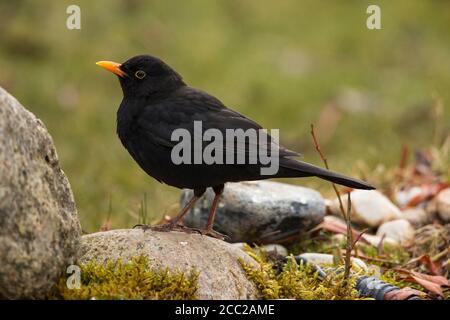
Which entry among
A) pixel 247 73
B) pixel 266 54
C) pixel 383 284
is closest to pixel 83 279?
pixel 383 284

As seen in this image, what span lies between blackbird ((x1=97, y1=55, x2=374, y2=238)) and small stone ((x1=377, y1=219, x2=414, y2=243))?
5.27 ft

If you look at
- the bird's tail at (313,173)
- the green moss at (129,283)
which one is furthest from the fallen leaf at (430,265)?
the green moss at (129,283)

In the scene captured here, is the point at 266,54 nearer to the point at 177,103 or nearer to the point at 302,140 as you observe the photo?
the point at 302,140

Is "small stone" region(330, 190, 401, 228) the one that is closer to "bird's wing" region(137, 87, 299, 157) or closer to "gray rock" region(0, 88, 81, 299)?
"bird's wing" region(137, 87, 299, 157)

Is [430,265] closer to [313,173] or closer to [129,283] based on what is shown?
[313,173]

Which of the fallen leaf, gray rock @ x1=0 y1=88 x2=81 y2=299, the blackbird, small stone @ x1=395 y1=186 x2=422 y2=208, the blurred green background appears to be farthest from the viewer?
the blurred green background

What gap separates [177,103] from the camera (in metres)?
4.90

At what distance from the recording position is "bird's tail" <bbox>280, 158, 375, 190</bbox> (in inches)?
170

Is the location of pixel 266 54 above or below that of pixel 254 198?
above

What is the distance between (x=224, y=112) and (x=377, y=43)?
8.96m

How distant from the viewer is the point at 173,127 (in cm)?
473

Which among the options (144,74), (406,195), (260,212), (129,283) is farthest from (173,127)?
(406,195)

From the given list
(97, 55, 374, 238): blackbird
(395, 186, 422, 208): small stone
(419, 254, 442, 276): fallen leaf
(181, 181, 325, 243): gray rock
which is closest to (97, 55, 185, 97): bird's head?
(97, 55, 374, 238): blackbird

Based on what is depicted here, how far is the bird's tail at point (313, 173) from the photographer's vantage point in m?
4.32
